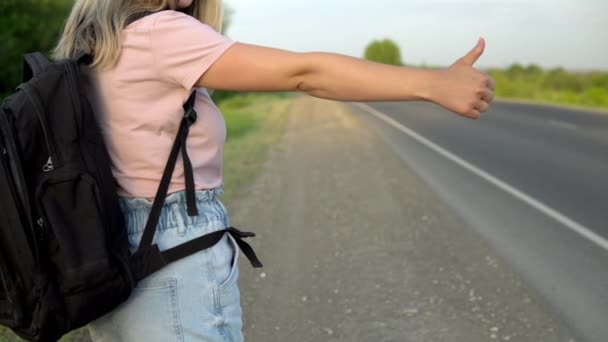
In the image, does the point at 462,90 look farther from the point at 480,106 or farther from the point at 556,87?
the point at 556,87

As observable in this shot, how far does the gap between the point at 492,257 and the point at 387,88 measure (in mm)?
4341

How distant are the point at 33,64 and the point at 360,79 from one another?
72cm

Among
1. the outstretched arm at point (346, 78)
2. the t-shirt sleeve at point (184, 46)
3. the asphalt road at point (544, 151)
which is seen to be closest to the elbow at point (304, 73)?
the outstretched arm at point (346, 78)

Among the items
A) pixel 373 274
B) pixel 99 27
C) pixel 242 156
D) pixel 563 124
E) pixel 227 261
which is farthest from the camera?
pixel 563 124

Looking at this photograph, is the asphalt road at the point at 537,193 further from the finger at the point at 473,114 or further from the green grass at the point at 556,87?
the green grass at the point at 556,87

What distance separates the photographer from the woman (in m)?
1.44

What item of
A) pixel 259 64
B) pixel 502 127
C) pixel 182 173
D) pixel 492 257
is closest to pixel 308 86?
pixel 259 64

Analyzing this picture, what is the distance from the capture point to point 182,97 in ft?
4.97

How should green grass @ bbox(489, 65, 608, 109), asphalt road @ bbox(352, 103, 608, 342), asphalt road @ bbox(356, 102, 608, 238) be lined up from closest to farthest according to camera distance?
asphalt road @ bbox(352, 103, 608, 342), asphalt road @ bbox(356, 102, 608, 238), green grass @ bbox(489, 65, 608, 109)

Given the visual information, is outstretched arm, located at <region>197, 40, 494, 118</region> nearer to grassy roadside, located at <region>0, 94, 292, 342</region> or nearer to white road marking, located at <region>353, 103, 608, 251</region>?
grassy roadside, located at <region>0, 94, 292, 342</region>

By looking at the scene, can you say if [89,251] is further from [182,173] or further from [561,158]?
[561,158]

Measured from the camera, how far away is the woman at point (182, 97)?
1444 millimetres

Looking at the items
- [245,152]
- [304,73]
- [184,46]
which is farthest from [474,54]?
[245,152]

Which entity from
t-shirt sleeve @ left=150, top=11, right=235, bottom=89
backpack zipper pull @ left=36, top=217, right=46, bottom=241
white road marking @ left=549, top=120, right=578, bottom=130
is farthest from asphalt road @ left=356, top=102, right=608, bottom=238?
backpack zipper pull @ left=36, top=217, right=46, bottom=241
